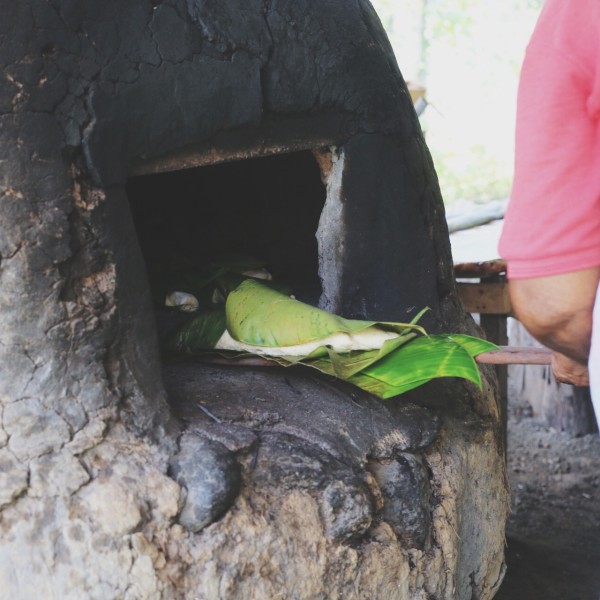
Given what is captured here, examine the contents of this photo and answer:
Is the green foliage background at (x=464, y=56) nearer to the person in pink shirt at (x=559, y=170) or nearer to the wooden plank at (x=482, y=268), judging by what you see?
the wooden plank at (x=482, y=268)

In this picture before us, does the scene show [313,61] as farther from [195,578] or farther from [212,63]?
[195,578]

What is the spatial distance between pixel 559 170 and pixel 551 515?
268cm

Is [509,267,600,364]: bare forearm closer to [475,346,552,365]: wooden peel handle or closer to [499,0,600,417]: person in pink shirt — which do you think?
[499,0,600,417]: person in pink shirt

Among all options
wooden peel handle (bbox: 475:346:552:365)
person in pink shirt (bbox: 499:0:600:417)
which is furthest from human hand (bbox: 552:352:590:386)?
person in pink shirt (bbox: 499:0:600:417)

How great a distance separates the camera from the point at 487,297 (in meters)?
2.99

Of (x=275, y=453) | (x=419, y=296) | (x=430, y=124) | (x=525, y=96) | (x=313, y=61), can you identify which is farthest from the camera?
(x=430, y=124)

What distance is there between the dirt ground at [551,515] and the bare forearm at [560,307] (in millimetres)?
1795

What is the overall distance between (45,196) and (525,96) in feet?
2.68

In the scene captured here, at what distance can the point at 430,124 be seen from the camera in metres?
10.6

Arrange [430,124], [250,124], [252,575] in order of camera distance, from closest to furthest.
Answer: [252,575]
[250,124]
[430,124]

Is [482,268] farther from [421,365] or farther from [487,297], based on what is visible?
[421,365]

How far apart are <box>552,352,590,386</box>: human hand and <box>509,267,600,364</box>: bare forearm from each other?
12 cm

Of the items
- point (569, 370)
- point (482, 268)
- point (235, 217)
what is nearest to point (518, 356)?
point (569, 370)

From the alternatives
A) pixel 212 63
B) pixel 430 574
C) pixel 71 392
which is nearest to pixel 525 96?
pixel 212 63
